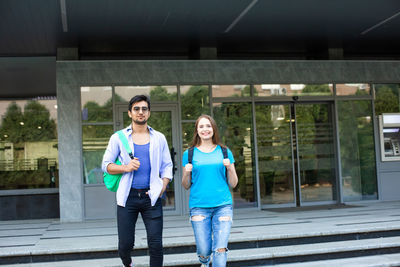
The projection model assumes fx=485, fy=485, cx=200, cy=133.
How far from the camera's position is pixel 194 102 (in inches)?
384

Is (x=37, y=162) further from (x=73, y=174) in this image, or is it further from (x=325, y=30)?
(x=325, y=30)

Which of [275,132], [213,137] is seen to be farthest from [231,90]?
[213,137]

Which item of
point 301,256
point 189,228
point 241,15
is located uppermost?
point 241,15

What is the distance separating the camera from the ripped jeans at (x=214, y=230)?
409 cm

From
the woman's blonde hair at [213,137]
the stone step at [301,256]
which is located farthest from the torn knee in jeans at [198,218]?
the stone step at [301,256]

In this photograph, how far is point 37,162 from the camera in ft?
35.4

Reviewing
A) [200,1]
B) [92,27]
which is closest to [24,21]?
[92,27]

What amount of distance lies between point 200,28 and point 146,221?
5.15 metres

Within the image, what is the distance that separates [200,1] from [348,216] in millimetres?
4320

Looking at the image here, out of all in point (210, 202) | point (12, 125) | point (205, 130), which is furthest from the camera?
point (12, 125)

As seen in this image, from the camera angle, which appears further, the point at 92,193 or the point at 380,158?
the point at 380,158

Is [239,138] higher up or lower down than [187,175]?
higher up

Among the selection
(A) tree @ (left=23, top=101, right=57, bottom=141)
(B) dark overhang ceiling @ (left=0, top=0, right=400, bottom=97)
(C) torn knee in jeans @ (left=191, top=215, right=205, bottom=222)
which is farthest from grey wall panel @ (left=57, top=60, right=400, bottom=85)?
(C) torn knee in jeans @ (left=191, top=215, right=205, bottom=222)

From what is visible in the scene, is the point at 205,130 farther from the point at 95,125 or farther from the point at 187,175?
the point at 95,125
